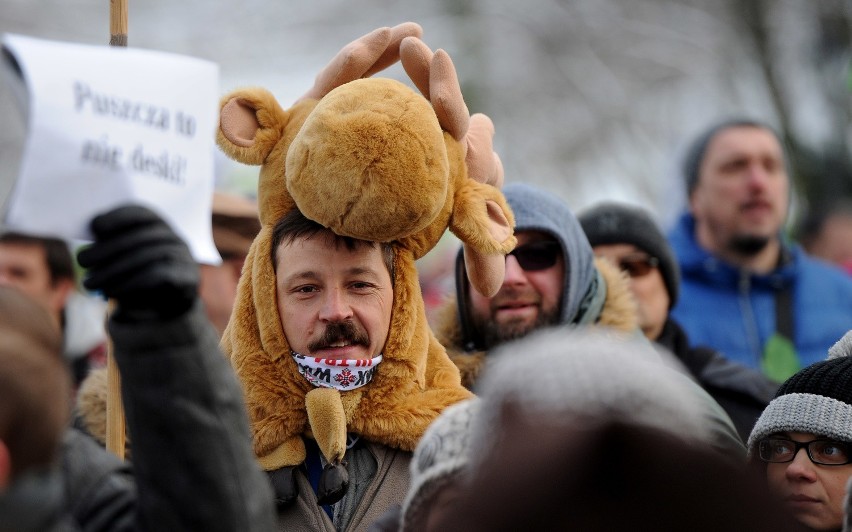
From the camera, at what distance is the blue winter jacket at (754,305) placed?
5055mm

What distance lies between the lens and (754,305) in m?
5.21

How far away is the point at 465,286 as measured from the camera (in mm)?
4035

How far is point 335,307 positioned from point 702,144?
317cm

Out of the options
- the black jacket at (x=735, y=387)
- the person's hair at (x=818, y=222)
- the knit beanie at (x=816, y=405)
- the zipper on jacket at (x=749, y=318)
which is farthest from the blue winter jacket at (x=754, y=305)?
the person's hair at (x=818, y=222)

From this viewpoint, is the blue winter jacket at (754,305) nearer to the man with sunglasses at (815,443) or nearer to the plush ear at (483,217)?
the man with sunglasses at (815,443)

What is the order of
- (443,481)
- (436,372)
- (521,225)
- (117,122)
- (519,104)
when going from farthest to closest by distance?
(519,104) → (521,225) → (436,372) → (117,122) → (443,481)

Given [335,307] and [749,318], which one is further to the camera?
[749,318]

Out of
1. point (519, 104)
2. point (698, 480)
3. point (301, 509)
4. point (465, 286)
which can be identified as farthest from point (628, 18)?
point (698, 480)

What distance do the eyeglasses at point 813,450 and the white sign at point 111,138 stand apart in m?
1.43

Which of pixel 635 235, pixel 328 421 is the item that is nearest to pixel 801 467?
pixel 328 421

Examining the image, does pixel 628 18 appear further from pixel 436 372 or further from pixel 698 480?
pixel 698 480

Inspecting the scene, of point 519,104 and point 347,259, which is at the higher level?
point 347,259

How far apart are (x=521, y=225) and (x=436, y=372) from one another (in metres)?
0.96

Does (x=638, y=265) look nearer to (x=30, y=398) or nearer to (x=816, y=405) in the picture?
(x=816, y=405)
